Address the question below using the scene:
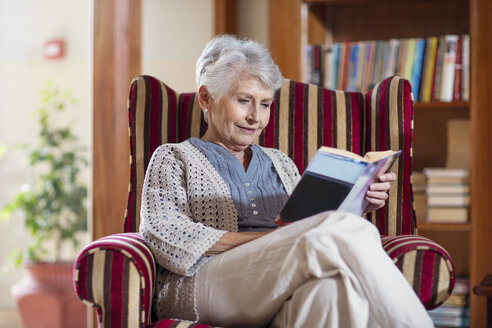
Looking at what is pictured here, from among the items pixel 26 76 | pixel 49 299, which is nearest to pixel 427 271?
pixel 49 299

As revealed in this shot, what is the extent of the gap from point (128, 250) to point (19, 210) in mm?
2338

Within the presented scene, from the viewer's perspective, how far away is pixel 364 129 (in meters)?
2.09

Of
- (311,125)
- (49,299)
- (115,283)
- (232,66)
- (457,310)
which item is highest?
(232,66)

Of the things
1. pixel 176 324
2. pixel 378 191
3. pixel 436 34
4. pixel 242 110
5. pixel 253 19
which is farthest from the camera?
pixel 253 19

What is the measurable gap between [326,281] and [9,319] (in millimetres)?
2758

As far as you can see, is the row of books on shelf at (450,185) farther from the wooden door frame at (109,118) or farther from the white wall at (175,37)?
the wooden door frame at (109,118)

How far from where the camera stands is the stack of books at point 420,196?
269 cm

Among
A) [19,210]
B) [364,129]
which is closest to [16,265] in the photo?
[19,210]

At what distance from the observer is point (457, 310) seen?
2600 millimetres

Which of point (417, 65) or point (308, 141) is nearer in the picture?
point (308, 141)

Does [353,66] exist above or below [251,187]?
above

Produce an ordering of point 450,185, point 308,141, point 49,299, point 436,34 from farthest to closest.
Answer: point 49,299
point 436,34
point 450,185
point 308,141

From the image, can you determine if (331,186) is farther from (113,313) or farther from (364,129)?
(364,129)

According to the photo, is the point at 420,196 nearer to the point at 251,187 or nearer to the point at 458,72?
the point at 458,72
